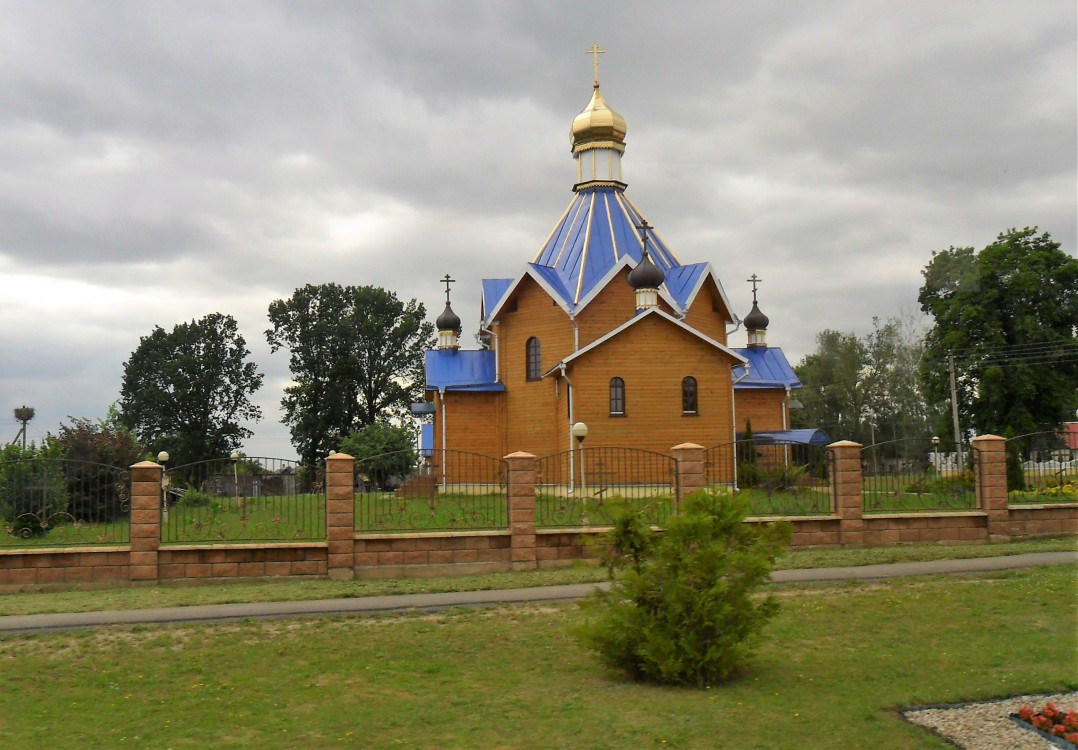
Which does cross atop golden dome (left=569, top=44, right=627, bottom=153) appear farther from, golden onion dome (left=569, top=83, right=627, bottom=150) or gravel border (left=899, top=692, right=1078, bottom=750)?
gravel border (left=899, top=692, right=1078, bottom=750)

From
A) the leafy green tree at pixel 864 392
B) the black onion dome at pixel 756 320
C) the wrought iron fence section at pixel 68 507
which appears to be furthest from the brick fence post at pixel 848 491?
the leafy green tree at pixel 864 392

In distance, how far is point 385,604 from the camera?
1002 centimetres

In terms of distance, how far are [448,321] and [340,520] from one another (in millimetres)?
19213

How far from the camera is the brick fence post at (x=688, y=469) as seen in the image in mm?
12836

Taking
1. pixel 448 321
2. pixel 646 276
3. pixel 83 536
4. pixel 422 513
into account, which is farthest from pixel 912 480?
pixel 448 321

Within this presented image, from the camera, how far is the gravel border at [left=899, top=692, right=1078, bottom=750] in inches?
234

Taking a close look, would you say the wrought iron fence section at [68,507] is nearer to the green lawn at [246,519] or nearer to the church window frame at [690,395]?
the green lawn at [246,519]

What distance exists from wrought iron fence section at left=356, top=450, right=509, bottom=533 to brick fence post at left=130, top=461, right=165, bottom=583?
2.41m

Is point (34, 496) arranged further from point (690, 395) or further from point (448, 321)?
point (448, 321)

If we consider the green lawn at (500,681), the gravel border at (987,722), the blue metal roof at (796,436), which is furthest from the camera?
the blue metal roof at (796,436)

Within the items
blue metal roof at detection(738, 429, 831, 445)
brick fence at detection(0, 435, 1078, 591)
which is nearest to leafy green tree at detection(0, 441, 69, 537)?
brick fence at detection(0, 435, 1078, 591)

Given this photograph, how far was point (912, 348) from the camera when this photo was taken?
43.0 meters

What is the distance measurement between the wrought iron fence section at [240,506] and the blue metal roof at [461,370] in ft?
46.6

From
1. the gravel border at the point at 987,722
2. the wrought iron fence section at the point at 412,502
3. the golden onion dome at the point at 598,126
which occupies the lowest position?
the gravel border at the point at 987,722
